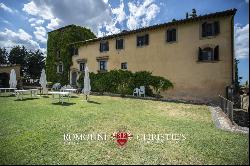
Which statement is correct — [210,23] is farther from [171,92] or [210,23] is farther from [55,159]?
[55,159]

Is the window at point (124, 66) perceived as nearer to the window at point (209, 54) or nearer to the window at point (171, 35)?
the window at point (171, 35)

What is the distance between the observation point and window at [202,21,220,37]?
17.8 m

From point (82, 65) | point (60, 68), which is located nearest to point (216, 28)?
point (82, 65)

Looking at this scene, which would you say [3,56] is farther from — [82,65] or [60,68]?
[82,65]

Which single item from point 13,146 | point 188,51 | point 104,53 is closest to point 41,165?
point 13,146

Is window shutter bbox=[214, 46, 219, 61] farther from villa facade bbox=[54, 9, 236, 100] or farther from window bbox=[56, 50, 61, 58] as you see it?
window bbox=[56, 50, 61, 58]

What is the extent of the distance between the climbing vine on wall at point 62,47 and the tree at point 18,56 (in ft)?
57.5

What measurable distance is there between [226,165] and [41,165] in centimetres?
429

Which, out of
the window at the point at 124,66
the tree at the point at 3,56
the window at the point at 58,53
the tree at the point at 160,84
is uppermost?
the tree at the point at 3,56

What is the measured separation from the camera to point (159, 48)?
2136cm

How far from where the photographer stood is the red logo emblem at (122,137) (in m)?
6.41

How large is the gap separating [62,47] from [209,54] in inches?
874

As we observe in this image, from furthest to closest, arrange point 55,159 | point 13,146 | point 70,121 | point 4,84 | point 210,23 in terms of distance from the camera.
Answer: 1. point 4,84
2. point 210,23
3. point 70,121
4. point 13,146
5. point 55,159

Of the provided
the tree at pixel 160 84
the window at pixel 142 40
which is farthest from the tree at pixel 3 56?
the tree at pixel 160 84
